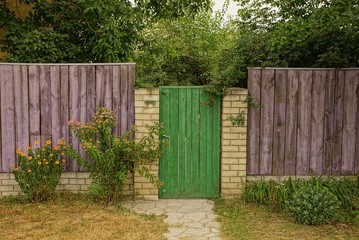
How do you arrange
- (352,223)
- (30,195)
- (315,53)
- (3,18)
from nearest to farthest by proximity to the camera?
(352,223) < (30,195) < (315,53) < (3,18)

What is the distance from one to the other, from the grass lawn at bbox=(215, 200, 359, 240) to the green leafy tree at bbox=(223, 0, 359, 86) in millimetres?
2107

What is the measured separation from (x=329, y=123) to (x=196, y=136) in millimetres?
2116

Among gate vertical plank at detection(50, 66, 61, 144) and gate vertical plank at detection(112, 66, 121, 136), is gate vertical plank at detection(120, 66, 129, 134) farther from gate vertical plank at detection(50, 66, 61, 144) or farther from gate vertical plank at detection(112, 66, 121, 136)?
gate vertical plank at detection(50, 66, 61, 144)

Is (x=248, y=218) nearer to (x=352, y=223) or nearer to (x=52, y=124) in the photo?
(x=352, y=223)

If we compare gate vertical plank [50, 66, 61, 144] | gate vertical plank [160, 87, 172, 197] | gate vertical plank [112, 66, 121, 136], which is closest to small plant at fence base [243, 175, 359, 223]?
gate vertical plank [160, 87, 172, 197]

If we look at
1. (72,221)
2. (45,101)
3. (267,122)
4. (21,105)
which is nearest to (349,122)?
(267,122)

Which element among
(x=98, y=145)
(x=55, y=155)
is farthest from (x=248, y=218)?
(x=55, y=155)

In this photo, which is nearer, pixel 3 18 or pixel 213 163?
pixel 213 163

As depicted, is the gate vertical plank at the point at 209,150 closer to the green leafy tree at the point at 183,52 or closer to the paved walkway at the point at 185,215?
the paved walkway at the point at 185,215

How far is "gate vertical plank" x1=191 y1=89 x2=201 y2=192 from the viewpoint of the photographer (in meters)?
7.25

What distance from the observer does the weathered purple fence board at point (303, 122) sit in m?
7.20

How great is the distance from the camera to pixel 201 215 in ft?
21.5

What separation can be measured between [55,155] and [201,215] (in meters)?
2.38

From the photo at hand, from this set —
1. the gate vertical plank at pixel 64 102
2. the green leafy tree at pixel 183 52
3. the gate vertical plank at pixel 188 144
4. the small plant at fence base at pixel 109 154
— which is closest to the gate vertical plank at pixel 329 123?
the green leafy tree at pixel 183 52
